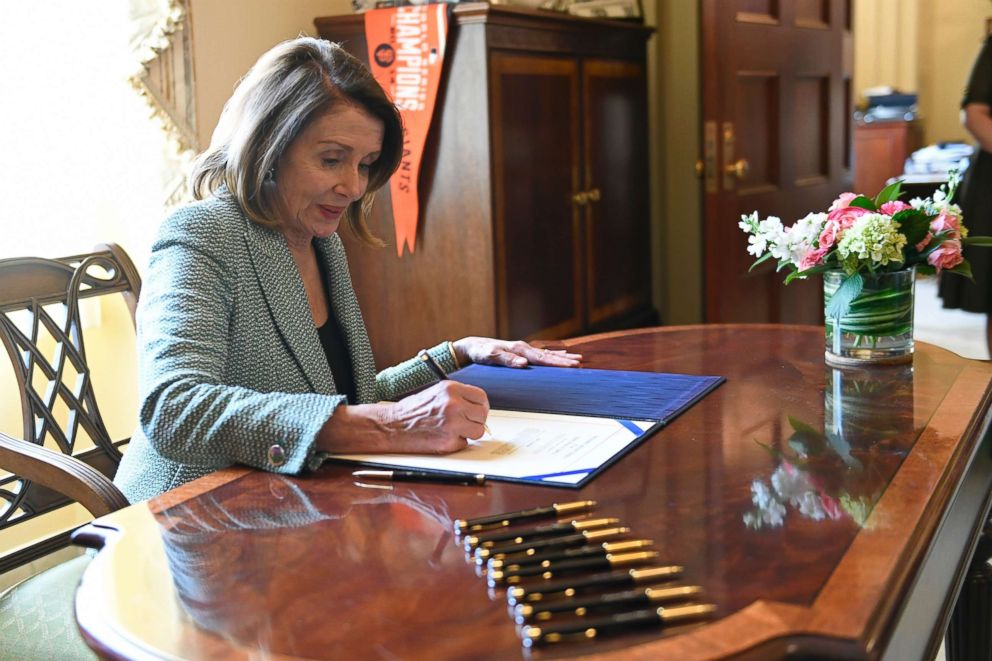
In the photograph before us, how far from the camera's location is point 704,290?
3586 millimetres

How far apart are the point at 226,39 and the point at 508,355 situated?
4.71 feet

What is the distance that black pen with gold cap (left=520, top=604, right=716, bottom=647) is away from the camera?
88cm

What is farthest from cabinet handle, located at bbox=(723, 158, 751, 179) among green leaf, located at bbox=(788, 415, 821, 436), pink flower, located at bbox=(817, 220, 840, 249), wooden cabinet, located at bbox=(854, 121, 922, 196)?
wooden cabinet, located at bbox=(854, 121, 922, 196)

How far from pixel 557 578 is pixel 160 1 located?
2.06m

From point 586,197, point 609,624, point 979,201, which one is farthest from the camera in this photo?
point 979,201

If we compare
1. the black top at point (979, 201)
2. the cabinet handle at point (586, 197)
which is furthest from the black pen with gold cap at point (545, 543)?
the black top at point (979, 201)

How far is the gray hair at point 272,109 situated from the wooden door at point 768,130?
1991mm

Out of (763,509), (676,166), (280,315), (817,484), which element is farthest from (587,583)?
(676,166)

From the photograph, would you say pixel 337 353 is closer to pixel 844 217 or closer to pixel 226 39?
pixel 844 217

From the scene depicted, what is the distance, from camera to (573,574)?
3.28 feet

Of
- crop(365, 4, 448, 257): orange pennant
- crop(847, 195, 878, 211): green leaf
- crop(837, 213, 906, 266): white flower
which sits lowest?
crop(837, 213, 906, 266): white flower

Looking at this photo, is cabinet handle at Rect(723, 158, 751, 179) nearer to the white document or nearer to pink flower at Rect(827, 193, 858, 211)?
pink flower at Rect(827, 193, 858, 211)

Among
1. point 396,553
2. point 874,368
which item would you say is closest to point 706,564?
point 396,553

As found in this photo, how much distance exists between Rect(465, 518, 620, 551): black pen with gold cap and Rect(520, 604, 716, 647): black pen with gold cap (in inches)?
6.8
